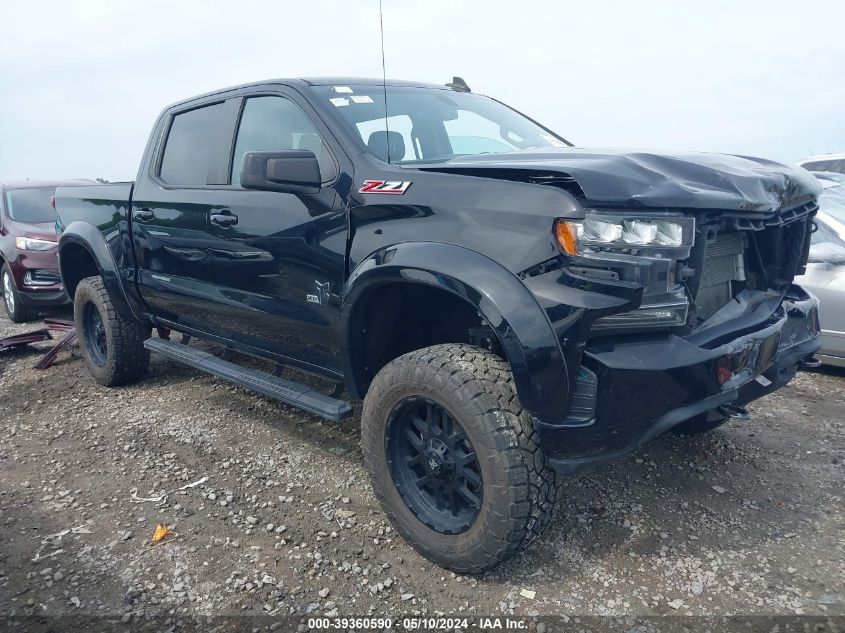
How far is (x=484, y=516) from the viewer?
238 centimetres

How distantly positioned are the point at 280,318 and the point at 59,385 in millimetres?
2794

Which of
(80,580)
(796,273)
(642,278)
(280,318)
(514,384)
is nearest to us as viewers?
(642,278)

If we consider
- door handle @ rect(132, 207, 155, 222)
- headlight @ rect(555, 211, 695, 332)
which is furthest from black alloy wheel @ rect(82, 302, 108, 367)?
headlight @ rect(555, 211, 695, 332)

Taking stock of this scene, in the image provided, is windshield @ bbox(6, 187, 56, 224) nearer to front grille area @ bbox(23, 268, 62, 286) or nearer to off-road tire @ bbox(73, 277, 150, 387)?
front grille area @ bbox(23, 268, 62, 286)

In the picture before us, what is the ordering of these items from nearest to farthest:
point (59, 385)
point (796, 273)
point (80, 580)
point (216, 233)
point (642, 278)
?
point (642, 278)
point (80, 580)
point (796, 273)
point (216, 233)
point (59, 385)

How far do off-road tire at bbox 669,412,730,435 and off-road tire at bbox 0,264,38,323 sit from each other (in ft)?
23.3

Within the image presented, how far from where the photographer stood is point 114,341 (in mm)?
4707

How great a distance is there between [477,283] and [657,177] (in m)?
0.69

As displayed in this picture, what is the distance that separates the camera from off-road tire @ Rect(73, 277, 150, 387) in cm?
471

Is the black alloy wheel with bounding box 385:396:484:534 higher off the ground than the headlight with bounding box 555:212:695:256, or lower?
lower

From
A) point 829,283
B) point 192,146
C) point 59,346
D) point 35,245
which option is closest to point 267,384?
point 192,146

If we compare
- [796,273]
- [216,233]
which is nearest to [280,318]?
[216,233]

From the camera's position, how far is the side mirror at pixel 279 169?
2740 millimetres

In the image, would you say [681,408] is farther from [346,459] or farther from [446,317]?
A: [346,459]
